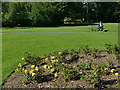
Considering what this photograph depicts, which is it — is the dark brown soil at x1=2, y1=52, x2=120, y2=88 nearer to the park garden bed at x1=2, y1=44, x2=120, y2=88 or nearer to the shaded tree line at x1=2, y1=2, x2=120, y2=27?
the park garden bed at x1=2, y1=44, x2=120, y2=88

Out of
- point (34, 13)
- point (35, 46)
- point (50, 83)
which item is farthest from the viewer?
point (34, 13)

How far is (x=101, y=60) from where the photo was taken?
16.0 ft

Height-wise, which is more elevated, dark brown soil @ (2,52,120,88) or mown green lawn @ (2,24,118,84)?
mown green lawn @ (2,24,118,84)

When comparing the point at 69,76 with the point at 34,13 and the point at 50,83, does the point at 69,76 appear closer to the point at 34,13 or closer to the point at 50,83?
the point at 50,83

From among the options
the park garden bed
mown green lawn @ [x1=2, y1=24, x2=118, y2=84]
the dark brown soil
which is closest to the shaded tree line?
mown green lawn @ [x1=2, y1=24, x2=118, y2=84]

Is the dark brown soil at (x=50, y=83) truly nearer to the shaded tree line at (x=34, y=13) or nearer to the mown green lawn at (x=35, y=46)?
the mown green lawn at (x=35, y=46)

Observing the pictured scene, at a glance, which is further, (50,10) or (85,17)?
(85,17)

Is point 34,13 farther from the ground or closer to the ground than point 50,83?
farther from the ground

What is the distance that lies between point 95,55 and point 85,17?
47.7 metres

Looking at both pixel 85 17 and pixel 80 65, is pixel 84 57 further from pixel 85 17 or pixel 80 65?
pixel 85 17

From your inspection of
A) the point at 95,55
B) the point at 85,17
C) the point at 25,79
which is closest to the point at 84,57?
the point at 95,55

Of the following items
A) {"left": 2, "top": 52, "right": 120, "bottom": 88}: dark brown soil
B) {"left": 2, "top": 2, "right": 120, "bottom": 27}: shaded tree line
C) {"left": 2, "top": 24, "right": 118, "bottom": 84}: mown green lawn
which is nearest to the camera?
{"left": 2, "top": 52, "right": 120, "bottom": 88}: dark brown soil

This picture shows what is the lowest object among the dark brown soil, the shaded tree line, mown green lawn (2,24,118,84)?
the dark brown soil

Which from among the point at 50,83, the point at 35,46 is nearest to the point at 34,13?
the point at 35,46
